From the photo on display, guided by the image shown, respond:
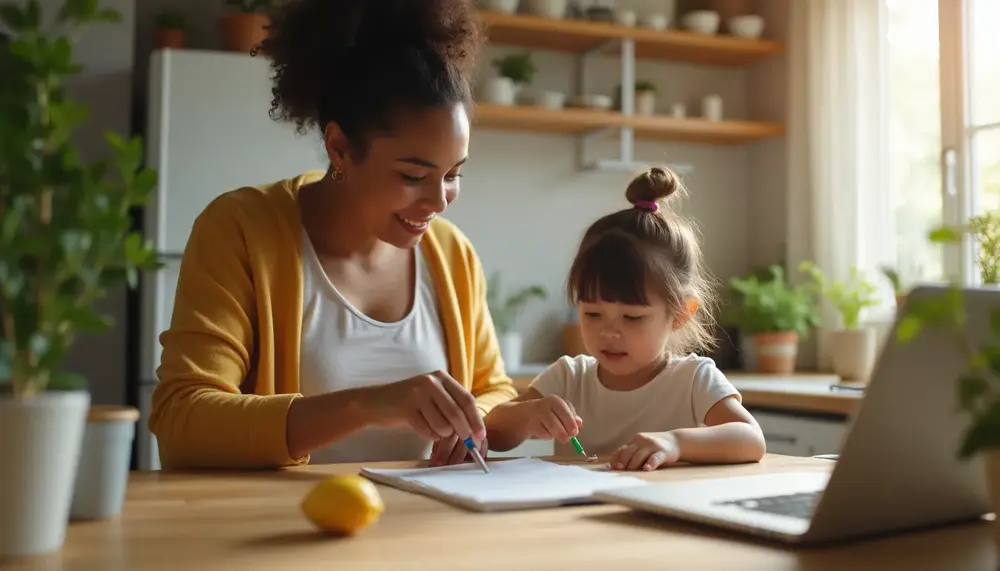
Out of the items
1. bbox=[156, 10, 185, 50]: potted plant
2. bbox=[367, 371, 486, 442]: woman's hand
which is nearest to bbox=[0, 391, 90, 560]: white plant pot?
bbox=[367, 371, 486, 442]: woman's hand

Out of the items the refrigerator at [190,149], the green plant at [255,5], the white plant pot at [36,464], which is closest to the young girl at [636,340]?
the white plant pot at [36,464]

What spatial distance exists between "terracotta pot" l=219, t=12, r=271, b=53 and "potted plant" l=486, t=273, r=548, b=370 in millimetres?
1084

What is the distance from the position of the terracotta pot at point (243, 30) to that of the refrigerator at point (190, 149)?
0.09 metres

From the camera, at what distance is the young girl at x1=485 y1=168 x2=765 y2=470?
5.14 feet

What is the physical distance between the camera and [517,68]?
340 centimetres

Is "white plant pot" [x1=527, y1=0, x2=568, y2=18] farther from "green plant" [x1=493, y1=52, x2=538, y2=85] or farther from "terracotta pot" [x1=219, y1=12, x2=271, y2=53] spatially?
"terracotta pot" [x1=219, y1=12, x2=271, y2=53]

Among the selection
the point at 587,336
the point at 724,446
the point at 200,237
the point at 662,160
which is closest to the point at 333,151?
the point at 200,237

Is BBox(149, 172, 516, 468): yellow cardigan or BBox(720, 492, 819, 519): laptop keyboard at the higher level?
BBox(149, 172, 516, 468): yellow cardigan

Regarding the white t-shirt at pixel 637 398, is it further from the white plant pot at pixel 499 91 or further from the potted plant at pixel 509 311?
the white plant pot at pixel 499 91

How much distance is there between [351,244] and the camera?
1.70m

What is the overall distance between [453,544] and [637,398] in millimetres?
917

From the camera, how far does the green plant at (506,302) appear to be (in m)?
3.41

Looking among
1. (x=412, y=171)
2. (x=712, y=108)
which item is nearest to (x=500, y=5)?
(x=712, y=108)

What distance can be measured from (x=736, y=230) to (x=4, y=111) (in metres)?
3.53
